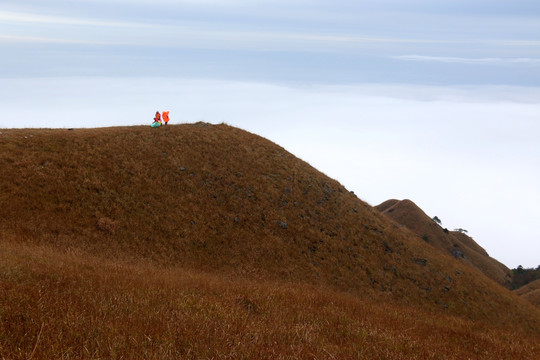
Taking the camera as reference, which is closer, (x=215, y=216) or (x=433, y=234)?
(x=215, y=216)

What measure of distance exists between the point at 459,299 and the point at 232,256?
63.7 feet

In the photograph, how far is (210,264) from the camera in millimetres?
22031

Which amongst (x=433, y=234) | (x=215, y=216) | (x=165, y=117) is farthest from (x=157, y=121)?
(x=433, y=234)

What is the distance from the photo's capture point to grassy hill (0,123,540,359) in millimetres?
5871

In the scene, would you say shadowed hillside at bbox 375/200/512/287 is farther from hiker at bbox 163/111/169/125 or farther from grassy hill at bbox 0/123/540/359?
hiker at bbox 163/111/169/125

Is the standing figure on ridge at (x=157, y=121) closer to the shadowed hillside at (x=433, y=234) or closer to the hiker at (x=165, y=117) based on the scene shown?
the hiker at (x=165, y=117)

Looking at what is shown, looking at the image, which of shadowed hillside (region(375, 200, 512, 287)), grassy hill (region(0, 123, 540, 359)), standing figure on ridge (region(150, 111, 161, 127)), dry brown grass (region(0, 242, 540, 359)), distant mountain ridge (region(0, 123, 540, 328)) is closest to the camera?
dry brown grass (region(0, 242, 540, 359))

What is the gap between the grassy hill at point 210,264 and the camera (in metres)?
5.87

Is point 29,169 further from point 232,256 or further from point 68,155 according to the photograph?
point 232,256

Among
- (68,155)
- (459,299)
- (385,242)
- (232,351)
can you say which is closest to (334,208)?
(385,242)

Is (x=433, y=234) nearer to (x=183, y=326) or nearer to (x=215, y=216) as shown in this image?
(x=215, y=216)

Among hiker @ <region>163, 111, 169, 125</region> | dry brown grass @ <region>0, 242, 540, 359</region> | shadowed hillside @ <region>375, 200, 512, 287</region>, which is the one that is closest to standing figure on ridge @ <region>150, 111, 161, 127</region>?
hiker @ <region>163, 111, 169, 125</region>

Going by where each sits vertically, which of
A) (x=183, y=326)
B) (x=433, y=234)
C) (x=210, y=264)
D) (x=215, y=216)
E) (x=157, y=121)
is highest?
(x=157, y=121)

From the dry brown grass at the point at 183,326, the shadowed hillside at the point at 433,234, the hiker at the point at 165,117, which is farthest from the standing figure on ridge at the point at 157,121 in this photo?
the shadowed hillside at the point at 433,234
